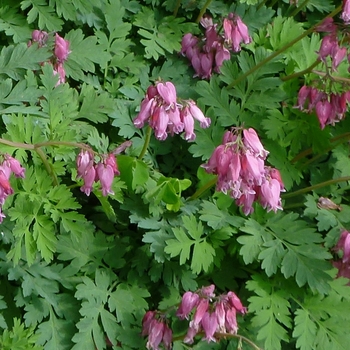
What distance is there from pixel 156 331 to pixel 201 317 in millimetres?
183

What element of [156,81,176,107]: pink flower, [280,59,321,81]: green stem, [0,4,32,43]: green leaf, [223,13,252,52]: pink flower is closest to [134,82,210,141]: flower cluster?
[156,81,176,107]: pink flower

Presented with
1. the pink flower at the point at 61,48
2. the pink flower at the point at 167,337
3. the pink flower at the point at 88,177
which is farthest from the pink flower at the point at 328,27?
the pink flower at the point at 167,337

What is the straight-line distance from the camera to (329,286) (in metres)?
2.11

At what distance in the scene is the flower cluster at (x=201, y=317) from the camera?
75.5 inches

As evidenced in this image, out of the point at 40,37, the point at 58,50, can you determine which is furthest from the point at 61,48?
the point at 40,37

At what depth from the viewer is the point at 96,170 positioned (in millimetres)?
1933

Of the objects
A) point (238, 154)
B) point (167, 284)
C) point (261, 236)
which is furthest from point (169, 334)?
point (238, 154)

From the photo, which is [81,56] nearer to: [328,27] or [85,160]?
[85,160]

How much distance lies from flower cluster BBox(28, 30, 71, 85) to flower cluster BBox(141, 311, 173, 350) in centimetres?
106

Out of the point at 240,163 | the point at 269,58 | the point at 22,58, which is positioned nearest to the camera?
the point at 240,163

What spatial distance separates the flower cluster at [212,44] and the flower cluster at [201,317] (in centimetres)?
119

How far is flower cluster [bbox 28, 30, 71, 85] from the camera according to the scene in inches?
91.1

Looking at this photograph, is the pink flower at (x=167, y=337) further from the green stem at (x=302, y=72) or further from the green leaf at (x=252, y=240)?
the green stem at (x=302, y=72)

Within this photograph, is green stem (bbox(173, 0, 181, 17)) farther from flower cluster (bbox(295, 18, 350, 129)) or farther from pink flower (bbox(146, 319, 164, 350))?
pink flower (bbox(146, 319, 164, 350))
